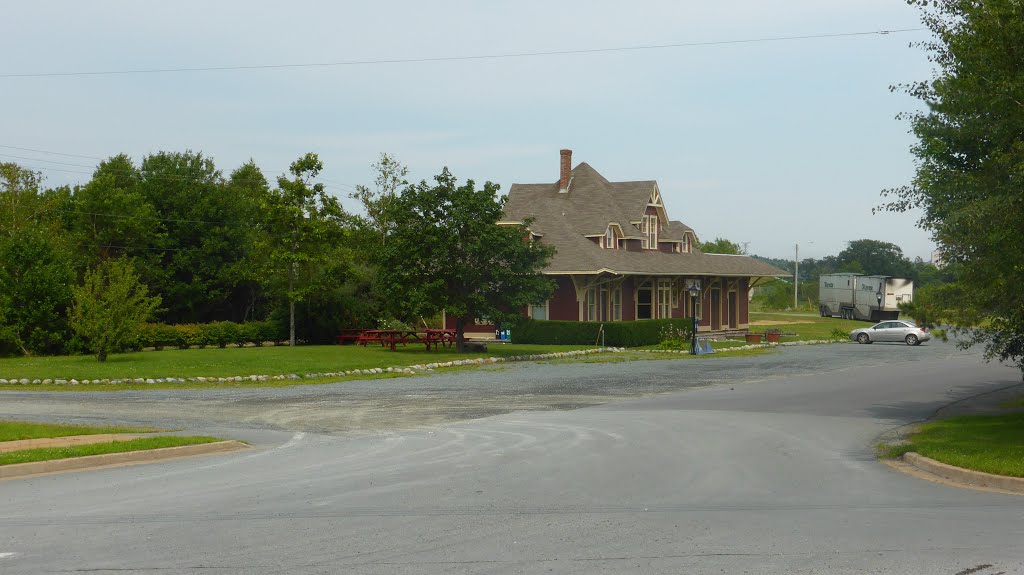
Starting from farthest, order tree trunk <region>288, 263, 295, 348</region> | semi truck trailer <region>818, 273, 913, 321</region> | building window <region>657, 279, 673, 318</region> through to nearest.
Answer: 1. semi truck trailer <region>818, 273, 913, 321</region>
2. building window <region>657, 279, 673, 318</region>
3. tree trunk <region>288, 263, 295, 348</region>

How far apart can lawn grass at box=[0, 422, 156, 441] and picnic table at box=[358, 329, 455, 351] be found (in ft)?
77.4

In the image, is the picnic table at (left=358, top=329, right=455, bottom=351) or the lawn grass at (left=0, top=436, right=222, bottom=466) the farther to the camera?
the picnic table at (left=358, top=329, right=455, bottom=351)

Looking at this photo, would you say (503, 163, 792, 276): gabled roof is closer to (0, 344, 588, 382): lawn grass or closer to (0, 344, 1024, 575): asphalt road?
(0, 344, 588, 382): lawn grass

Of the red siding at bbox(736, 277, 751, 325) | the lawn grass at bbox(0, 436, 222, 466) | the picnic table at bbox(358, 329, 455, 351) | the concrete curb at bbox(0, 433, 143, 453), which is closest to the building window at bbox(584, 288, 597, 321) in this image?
the picnic table at bbox(358, 329, 455, 351)

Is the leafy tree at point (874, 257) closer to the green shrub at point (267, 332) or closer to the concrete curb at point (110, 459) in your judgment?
the green shrub at point (267, 332)

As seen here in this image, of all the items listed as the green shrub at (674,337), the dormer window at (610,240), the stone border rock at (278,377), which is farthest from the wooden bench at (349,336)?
the dormer window at (610,240)

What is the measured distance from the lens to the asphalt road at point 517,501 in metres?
7.86

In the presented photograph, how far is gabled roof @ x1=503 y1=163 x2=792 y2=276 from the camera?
50284 millimetres

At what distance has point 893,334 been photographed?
54.4 meters

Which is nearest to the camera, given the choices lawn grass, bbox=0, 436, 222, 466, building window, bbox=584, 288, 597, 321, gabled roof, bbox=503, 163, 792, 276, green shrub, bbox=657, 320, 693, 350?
lawn grass, bbox=0, 436, 222, 466

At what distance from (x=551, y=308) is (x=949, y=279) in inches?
1247

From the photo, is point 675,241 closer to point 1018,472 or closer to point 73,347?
point 73,347

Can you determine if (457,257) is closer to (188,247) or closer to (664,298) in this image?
(664,298)

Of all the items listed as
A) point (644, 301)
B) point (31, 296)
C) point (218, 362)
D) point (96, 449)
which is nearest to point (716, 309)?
point (644, 301)
